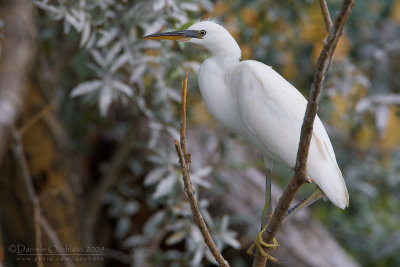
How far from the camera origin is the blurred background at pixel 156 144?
5.73ft

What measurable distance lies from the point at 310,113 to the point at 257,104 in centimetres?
29

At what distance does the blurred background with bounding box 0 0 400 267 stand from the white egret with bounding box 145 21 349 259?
0.13 m

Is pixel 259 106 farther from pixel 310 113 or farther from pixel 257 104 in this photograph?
pixel 310 113

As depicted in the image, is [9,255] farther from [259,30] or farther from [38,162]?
[259,30]

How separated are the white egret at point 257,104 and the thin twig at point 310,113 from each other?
0.15 m

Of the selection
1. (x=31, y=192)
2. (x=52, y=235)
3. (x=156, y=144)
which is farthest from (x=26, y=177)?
(x=156, y=144)

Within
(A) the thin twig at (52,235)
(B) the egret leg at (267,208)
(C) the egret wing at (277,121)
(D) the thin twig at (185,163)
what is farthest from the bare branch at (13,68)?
(A) the thin twig at (52,235)

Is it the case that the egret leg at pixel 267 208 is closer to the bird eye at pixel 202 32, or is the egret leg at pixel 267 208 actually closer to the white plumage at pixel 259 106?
the white plumage at pixel 259 106

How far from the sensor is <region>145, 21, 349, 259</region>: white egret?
44.7 inches

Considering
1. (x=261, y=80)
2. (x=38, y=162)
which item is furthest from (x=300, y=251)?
(x=261, y=80)

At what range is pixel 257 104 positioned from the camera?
3.76 feet

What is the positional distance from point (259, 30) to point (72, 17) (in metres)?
1.10

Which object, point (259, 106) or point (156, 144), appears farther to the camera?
point (156, 144)

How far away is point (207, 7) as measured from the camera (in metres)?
1.77
